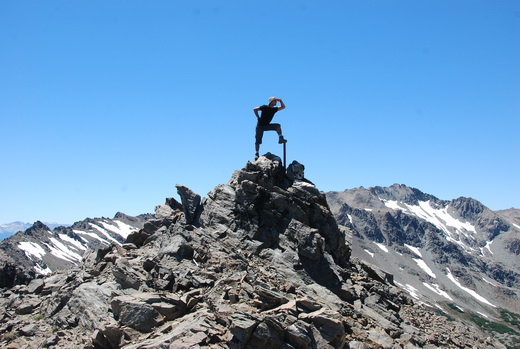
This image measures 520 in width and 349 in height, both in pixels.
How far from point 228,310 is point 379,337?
874 centimetres

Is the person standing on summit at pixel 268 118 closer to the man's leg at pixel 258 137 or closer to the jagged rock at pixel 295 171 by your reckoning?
the man's leg at pixel 258 137

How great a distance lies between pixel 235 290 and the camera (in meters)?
22.8

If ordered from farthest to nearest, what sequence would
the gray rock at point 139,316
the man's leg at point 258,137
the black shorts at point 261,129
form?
the man's leg at point 258,137 < the black shorts at point 261,129 < the gray rock at point 139,316

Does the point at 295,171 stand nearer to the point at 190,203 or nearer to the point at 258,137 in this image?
the point at 258,137

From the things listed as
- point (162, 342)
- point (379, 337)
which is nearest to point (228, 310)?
point (162, 342)

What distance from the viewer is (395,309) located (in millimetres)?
32062

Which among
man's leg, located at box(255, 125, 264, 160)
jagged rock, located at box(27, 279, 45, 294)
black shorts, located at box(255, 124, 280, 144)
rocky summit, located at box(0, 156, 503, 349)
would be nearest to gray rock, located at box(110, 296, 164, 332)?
rocky summit, located at box(0, 156, 503, 349)

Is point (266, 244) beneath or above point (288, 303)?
above

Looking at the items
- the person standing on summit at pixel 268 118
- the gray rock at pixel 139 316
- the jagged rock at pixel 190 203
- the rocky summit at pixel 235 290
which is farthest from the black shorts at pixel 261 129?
the gray rock at pixel 139 316

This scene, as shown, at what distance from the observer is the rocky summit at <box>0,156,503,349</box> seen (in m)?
20.8

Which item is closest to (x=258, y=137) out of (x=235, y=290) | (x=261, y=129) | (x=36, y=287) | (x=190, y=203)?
(x=261, y=129)

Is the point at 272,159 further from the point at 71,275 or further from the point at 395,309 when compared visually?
the point at 71,275

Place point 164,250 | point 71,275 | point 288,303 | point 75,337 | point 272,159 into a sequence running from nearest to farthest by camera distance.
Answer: point 288,303
point 75,337
point 164,250
point 71,275
point 272,159

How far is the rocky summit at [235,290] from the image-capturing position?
2083 centimetres
